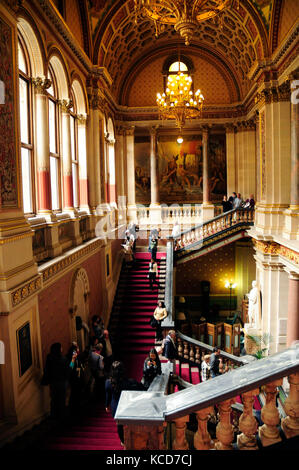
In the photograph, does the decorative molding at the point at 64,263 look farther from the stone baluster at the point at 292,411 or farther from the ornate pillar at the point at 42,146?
the stone baluster at the point at 292,411

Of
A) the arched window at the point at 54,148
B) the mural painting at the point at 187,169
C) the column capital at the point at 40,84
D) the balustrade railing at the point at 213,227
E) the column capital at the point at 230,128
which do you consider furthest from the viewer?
the mural painting at the point at 187,169

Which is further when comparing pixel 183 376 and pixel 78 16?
pixel 78 16

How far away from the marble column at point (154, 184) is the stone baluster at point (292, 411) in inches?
639

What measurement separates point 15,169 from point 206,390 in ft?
15.4

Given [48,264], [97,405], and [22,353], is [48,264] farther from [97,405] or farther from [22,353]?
[97,405]

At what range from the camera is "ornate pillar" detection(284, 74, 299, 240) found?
36.4 ft

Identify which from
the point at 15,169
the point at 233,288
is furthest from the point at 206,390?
the point at 233,288

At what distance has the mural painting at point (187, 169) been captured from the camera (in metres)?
19.8

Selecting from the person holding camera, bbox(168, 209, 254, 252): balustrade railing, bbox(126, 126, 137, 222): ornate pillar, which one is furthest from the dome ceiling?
the person holding camera

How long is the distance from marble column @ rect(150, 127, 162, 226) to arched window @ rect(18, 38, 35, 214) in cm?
1149

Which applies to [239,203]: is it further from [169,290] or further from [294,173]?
[169,290]

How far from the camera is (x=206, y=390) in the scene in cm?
296

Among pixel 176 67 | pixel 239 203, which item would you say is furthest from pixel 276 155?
pixel 176 67

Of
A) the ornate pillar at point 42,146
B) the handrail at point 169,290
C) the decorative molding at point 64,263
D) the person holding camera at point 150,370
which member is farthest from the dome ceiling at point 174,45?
the person holding camera at point 150,370
